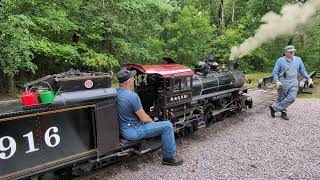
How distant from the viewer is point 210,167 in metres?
6.84

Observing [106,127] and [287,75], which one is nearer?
[106,127]

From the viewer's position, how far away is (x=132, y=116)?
659cm

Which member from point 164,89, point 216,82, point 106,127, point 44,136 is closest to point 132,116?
point 106,127

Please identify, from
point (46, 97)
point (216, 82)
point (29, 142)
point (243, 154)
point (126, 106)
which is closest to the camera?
point (29, 142)

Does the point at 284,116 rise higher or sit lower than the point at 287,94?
lower

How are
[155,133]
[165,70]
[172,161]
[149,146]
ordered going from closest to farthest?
[155,133]
[172,161]
[149,146]
[165,70]

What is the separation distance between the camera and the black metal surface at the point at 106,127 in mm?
5883

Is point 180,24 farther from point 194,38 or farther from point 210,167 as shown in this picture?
point 210,167

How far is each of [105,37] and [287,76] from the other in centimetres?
1026

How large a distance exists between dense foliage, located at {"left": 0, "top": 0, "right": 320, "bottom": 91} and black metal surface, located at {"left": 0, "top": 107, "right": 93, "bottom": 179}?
310 inches

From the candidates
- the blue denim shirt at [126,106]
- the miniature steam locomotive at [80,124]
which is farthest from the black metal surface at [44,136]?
the blue denim shirt at [126,106]

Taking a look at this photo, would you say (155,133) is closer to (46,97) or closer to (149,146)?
(149,146)

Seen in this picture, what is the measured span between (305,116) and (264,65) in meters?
19.1

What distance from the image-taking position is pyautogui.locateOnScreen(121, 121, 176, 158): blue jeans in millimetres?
6566
